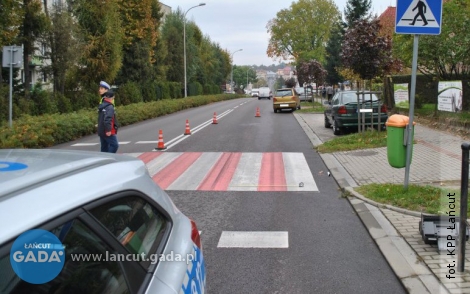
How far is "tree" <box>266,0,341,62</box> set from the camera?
75.9 m

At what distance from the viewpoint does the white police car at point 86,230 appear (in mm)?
1562

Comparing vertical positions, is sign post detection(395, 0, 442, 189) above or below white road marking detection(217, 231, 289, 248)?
above

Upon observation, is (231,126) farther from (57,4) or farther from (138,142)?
(57,4)

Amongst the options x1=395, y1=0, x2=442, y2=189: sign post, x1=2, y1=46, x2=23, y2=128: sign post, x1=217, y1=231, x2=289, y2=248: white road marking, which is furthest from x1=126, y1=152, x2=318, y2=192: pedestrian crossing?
x1=2, y1=46, x2=23, y2=128: sign post

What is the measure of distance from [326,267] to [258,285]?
82 centimetres

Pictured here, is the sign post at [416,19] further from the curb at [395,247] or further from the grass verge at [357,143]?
the grass verge at [357,143]

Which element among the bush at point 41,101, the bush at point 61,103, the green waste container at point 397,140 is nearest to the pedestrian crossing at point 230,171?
the green waste container at point 397,140

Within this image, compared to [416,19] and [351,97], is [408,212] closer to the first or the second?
[416,19]

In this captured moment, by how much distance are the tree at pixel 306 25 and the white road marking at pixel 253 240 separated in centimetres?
7098

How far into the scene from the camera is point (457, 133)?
1480cm

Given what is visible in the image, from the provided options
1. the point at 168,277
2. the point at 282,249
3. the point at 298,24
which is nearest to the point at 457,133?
the point at 282,249

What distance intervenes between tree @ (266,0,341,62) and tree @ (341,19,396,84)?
198ft

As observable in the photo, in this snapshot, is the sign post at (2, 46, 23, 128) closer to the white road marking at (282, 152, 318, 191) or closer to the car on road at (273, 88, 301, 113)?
the white road marking at (282, 152, 318, 191)

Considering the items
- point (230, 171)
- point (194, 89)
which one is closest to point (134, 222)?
point (230, 171)
